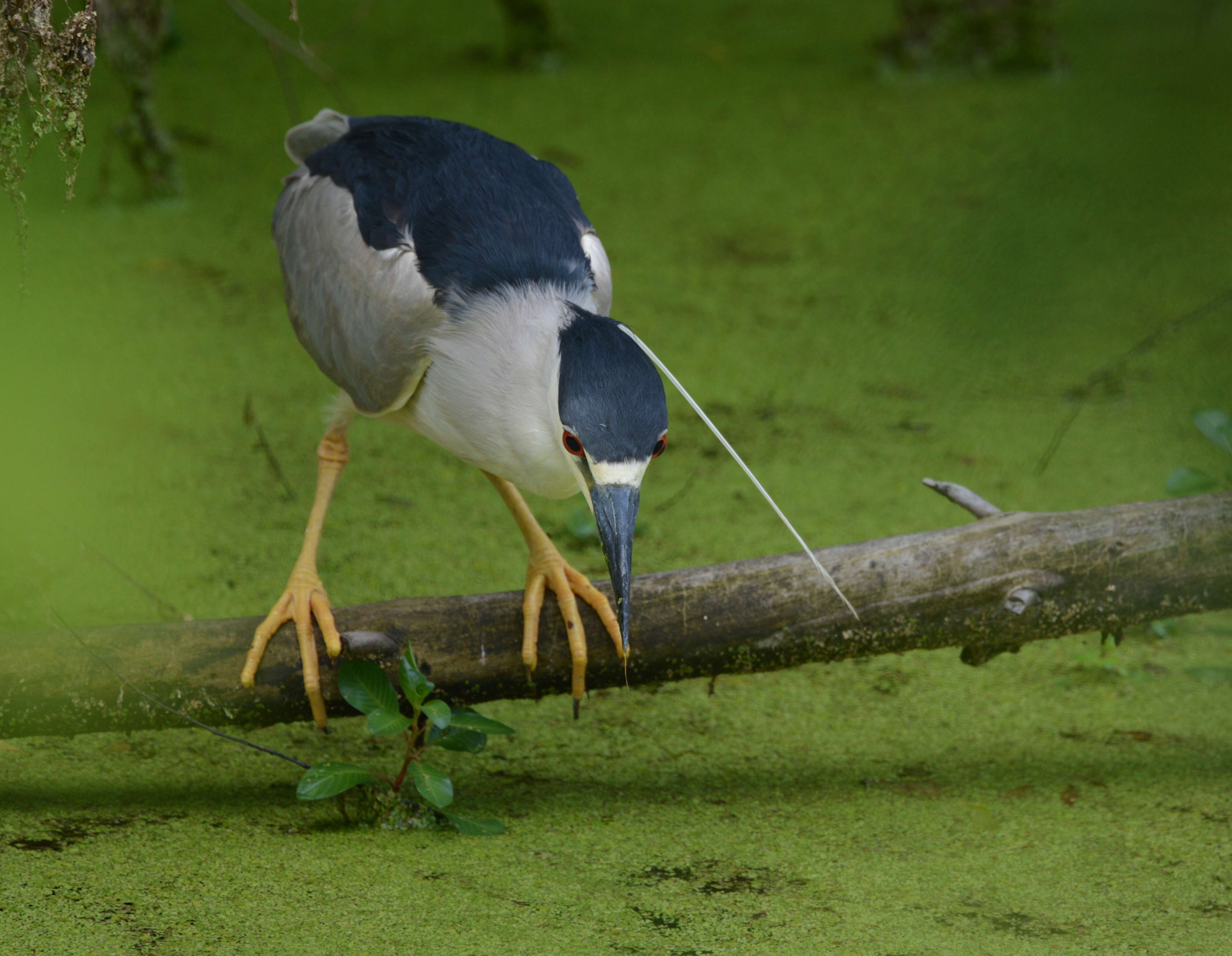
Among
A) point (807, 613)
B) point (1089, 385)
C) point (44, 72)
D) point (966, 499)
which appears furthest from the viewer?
point (1089, 385)

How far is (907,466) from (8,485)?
2.37 meters

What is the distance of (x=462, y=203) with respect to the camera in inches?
71.0

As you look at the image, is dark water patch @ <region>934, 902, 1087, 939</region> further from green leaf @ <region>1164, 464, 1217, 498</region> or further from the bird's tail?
the bird's tail

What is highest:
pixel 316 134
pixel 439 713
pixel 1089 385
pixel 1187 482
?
pixel 316 134

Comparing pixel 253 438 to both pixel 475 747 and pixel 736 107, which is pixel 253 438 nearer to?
pixel 475 747

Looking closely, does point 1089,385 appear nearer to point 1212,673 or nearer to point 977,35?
point 1212,673

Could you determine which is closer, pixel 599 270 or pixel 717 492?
pixel 599 270

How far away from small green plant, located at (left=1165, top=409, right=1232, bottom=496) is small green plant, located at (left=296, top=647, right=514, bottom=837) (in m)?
1.00

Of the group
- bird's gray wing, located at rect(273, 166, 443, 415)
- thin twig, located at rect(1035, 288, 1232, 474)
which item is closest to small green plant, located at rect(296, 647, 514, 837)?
bird's gray wing, located at rect(273, 166, 443, 415)

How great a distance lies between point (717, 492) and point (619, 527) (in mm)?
1410

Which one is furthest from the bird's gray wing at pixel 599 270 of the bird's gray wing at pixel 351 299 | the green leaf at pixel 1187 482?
the green leaf at pixel 1187 482

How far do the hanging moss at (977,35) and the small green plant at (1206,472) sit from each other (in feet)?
9.29

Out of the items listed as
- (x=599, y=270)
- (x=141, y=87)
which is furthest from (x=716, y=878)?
(x=141, y=87)

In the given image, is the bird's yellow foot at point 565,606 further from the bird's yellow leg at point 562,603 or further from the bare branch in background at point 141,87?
the bare branch in background at point 141,87
